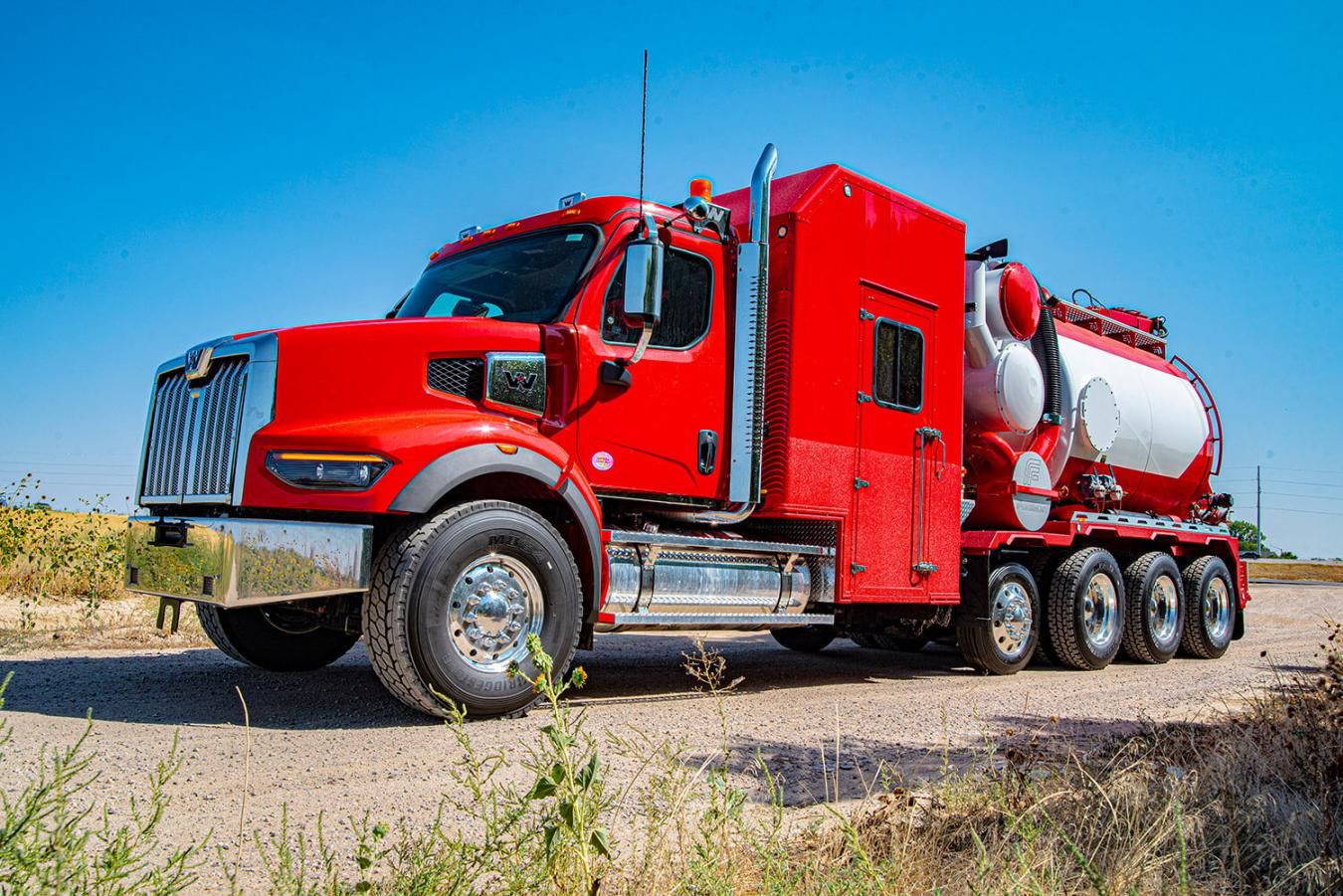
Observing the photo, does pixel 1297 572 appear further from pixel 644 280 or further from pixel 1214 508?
pixel 644 280

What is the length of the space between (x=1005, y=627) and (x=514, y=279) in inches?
209

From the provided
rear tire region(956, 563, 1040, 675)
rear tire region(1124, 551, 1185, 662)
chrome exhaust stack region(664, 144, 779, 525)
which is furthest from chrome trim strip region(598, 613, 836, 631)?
rear tire region(1124, 551, 1185, 662)

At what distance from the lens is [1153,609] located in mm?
10828

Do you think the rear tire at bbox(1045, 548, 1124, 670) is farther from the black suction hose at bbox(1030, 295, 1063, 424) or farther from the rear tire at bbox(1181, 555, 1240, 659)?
the rear tire at bbox(1181, 555, 1240, 659)

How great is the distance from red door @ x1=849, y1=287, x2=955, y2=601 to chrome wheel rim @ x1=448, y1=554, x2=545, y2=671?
2.81 metres

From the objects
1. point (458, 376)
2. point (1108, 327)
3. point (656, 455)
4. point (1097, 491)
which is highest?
point (1108, 327)

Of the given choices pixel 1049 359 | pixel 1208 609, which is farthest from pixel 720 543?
pixel 1208 609

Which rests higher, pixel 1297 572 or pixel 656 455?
pixel 656 455

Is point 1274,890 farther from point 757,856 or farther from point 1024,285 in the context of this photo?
point 1024,285

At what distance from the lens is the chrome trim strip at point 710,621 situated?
6.09 meters

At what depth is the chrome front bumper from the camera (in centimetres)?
503

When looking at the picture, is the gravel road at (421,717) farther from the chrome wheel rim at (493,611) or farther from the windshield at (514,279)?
the windshield at (514,279)

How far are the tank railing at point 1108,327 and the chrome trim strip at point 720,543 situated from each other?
468 cm

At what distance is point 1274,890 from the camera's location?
306 centimetres
